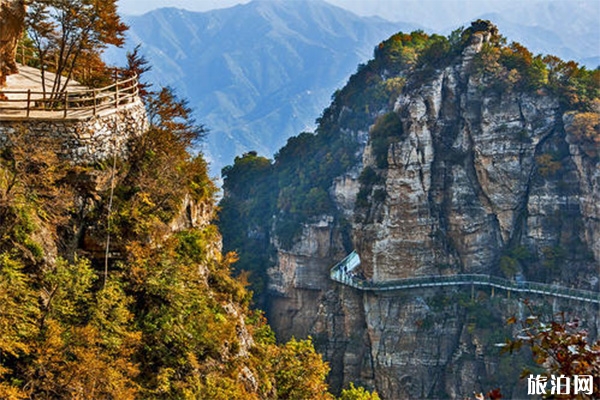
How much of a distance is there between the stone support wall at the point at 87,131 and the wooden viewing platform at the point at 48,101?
133 mm

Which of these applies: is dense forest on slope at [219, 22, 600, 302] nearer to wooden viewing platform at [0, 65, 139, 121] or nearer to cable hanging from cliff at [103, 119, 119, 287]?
wooden viewing platform at [0, 65, 139, 121]

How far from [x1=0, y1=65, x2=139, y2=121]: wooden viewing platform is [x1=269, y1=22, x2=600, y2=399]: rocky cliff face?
2395 centimetres

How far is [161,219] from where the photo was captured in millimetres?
15531

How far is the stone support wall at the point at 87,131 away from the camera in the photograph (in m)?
14.0

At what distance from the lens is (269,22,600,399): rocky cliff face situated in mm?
38125

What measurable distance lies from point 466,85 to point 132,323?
108ft

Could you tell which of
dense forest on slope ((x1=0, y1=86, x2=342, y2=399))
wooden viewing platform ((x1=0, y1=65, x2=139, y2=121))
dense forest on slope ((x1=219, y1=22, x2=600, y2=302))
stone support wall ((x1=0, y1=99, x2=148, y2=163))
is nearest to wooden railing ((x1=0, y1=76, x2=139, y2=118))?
wooden viewing platform ((x1=0, y1=65, x2=139, y2=121))

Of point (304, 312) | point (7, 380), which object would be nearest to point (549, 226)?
point (304, 312)

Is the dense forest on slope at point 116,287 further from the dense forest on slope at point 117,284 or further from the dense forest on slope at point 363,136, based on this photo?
the dense forest on slope at point 363,136

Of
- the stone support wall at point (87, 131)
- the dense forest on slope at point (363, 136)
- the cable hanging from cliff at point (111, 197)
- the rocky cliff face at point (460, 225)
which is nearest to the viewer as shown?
the cable hanging from cliff at point (111, 197)

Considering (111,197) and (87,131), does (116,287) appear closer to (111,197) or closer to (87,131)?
(111,197)

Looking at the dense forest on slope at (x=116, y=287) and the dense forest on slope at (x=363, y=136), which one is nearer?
the dense forest on slope at (x=116, y=287)

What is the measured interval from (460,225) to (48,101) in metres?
30.6

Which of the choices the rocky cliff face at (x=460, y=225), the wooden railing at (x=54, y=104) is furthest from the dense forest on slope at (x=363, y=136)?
the wooden railing at (x=54, y=104)
